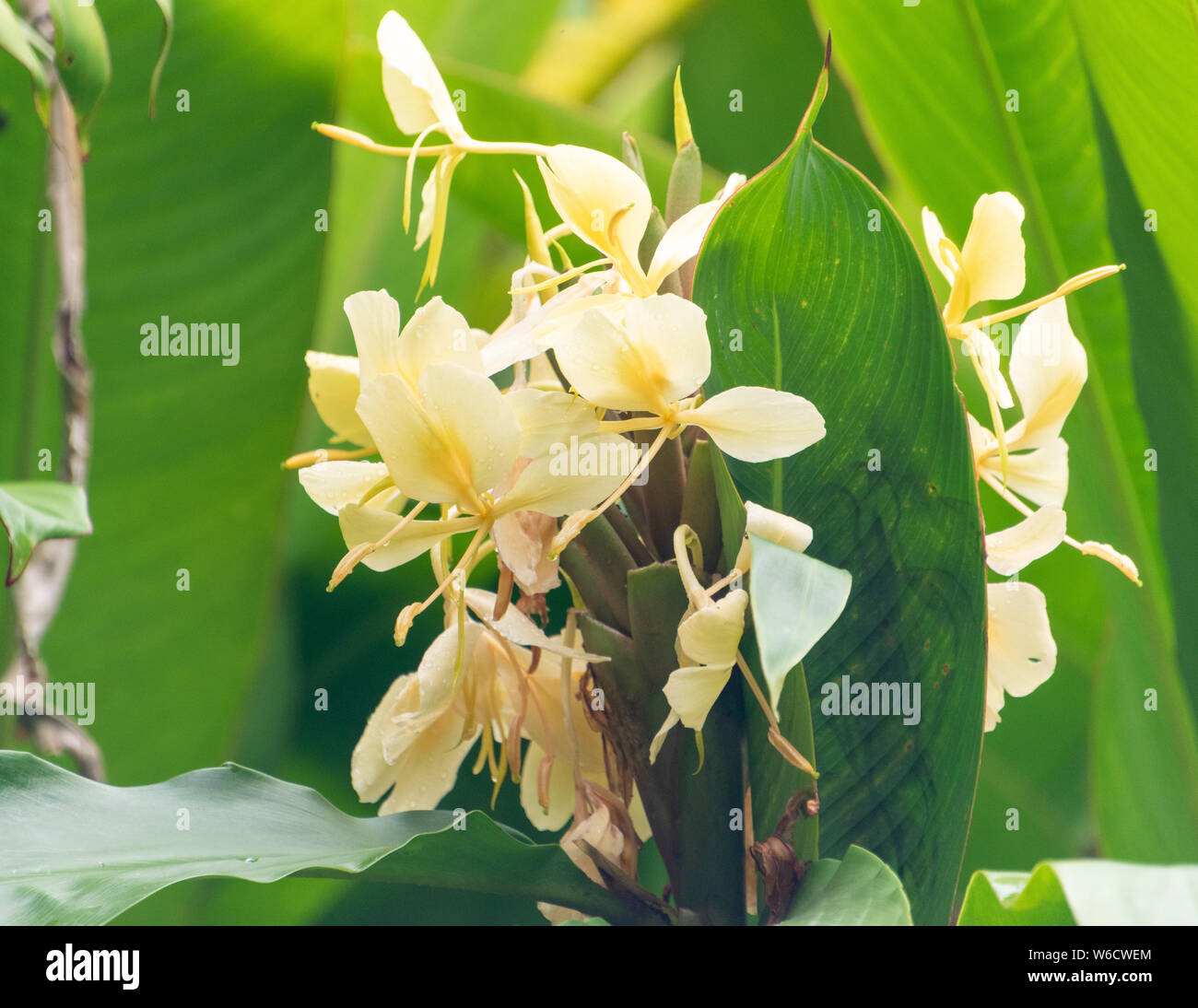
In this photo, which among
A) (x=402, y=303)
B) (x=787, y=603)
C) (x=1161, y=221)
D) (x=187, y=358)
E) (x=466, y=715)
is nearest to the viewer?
(x=787, y=603)

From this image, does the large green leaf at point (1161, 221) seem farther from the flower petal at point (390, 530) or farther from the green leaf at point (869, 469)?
the flower petal at point (390, 530)

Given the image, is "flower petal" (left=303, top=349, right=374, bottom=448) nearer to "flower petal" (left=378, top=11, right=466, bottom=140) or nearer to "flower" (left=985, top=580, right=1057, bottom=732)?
"flower petal" (left=378, top=11, right=466, bottom=140)

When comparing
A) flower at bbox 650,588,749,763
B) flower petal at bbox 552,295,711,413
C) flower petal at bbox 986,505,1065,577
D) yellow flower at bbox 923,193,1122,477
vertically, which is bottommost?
flower at bbox 650,588,749,763

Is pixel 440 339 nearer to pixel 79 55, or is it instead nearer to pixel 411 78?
pixel 411 78

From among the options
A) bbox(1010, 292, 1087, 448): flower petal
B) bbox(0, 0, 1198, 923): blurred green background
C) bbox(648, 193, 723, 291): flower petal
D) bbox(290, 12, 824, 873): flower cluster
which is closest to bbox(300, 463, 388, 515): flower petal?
bbox(290, 12, 824, 873): flower cluster

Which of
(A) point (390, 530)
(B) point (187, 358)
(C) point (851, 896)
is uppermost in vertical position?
(B) point (187, 358)

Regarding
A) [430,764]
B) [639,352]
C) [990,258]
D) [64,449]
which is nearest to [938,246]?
[990,258]

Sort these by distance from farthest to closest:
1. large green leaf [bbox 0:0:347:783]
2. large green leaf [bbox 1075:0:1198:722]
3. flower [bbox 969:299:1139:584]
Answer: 1. large green leaf [bbox 0:0:347:783]
2. large green leaf [bbox 1075:0:1198:722]
3. flower [bbox 969:299:1139:584]
